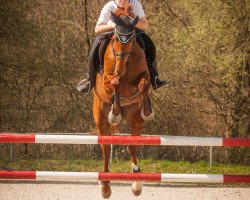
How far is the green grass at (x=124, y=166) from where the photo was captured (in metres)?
13.6

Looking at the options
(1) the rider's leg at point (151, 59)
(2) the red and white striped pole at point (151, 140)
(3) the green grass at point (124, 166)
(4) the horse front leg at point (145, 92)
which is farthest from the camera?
(3) the green grass at point (124, 166)

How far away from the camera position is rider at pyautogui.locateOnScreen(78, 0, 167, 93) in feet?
21.7

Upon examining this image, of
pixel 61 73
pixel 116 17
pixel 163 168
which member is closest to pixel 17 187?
pixel 163 168

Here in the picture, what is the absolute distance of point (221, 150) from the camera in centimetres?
1595

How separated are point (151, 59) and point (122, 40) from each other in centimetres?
116

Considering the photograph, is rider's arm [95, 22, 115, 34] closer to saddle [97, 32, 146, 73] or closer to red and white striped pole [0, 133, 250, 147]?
saddle [97, 32, 146, 73]

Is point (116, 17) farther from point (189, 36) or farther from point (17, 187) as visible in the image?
point (189, 36)

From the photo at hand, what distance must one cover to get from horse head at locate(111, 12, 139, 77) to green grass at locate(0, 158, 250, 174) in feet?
24.6

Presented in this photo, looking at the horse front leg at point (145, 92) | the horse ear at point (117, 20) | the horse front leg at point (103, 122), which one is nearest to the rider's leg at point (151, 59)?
the horse front leg at point (145, 92)

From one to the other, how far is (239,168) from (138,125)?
8.40m

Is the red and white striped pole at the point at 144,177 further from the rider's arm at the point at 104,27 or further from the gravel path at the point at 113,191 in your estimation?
the gravel path at the point at 113,191

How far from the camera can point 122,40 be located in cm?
601

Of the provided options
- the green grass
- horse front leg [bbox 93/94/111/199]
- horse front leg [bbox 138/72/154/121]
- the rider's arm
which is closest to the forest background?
the green grass

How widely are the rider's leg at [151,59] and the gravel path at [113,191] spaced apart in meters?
3.29
